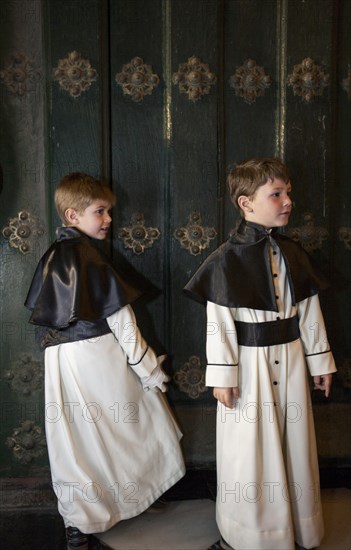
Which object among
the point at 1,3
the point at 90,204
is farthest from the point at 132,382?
the point at 1,3

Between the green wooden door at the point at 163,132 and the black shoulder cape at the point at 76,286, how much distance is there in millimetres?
375

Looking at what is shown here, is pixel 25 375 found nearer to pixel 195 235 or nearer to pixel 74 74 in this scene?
pixel 195 235

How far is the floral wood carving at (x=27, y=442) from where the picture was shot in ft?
9.65

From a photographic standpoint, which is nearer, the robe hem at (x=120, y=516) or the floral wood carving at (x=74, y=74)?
the robe hem at (x=120, y=516)

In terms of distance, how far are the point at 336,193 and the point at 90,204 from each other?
4.42 feet

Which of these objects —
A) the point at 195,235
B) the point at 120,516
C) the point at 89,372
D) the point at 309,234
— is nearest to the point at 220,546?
the point at 120,516

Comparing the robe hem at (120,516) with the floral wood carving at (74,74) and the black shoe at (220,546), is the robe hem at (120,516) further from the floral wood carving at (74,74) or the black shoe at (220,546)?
the floral wood carving at (74,74)

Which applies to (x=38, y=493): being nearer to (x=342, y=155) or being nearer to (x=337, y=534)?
A: (x=337, y=534)

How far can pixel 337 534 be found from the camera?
8.79 ft

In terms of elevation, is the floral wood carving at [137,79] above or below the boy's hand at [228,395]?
above

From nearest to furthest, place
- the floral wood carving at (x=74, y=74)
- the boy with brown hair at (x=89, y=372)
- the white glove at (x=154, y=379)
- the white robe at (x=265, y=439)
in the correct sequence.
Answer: the white robe at (x=265, y=439)
the boy with brown hair at (x=89, y=372)
the white glove at (x=154, y=379)
the floral wood carving at (x=74, y=74)

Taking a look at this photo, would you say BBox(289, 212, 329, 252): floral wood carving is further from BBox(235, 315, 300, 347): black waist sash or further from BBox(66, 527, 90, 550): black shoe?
BBox(66, 527, 90, 550): black shoe

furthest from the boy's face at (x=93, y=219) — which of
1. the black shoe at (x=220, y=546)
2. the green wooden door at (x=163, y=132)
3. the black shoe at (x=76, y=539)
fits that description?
the black shoe at (x=220, y=546)

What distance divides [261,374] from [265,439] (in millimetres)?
283
